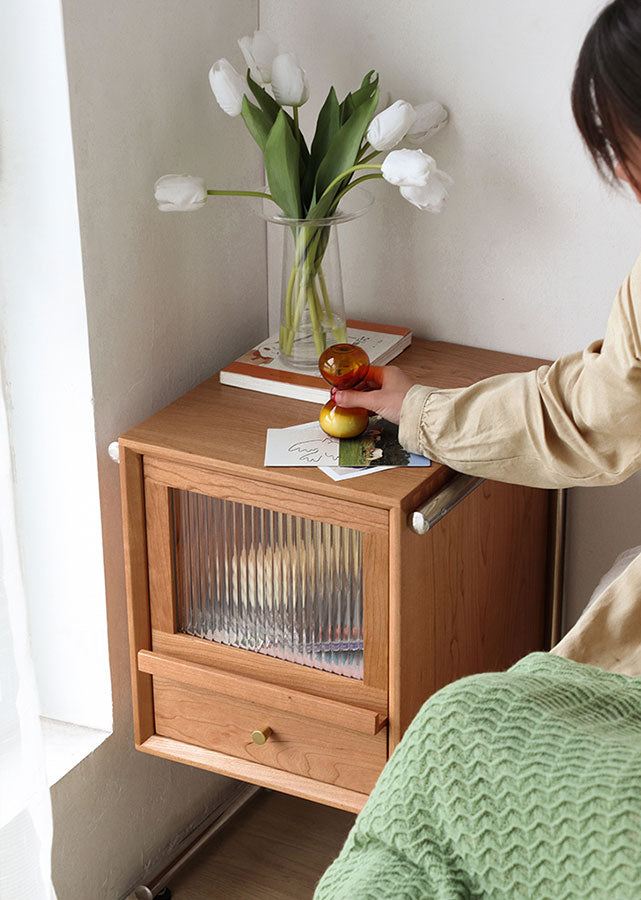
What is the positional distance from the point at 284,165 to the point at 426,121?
0.23 meters

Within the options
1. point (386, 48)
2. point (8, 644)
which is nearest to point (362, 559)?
point (8, 644)

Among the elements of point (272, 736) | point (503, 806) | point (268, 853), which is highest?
point (503, 806)

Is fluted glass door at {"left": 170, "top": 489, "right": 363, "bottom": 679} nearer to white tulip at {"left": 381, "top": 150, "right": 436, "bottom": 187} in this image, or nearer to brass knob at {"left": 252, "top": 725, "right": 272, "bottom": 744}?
brass knob at {"left": 252, "top": 725, "right": 272, "bottom": 744}

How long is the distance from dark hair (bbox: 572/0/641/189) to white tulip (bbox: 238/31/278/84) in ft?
1.83

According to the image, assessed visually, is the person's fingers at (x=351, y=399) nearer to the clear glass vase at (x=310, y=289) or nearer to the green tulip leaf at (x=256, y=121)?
the clear glass vase at (x=310, y=289)

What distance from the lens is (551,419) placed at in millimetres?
1264

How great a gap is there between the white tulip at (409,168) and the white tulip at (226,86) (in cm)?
22

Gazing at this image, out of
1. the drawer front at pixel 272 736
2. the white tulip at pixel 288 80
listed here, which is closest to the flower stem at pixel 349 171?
the white tulip at pixel 288 80

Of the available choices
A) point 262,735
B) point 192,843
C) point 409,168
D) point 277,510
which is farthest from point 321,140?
point 192,843

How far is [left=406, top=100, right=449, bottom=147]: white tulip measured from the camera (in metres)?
1.54

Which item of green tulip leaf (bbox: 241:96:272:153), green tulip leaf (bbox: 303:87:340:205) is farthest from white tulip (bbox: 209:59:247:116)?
green tulip leaf (bbox: 303:87:340:205)

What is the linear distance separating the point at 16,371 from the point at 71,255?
0.18 metres

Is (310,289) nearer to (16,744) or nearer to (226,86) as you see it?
(226,86)

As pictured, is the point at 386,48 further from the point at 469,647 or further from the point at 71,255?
the point at 469,647
